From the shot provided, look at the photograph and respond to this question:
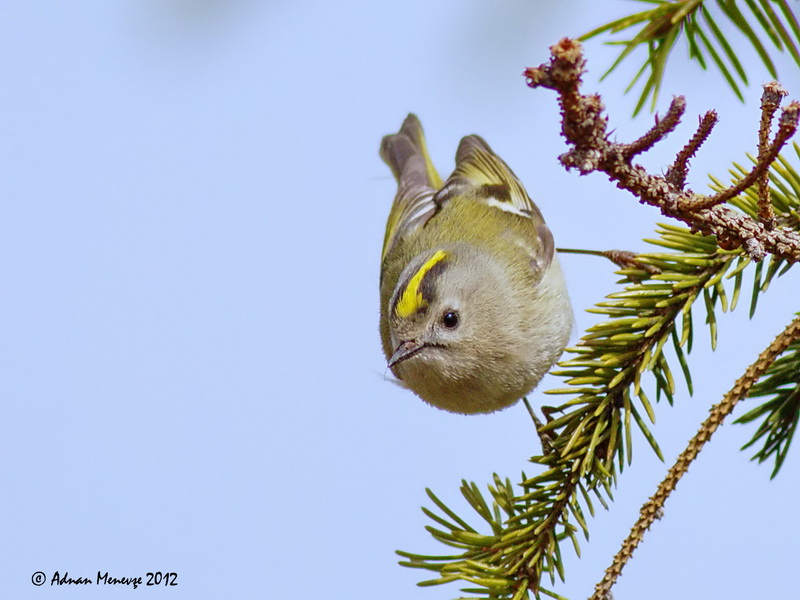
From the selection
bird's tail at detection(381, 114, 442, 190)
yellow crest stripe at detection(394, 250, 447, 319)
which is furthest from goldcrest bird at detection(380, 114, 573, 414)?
bird's tail at detection(381, 114, 442, 190)

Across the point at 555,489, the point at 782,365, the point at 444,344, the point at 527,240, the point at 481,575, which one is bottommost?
the point at 481,575

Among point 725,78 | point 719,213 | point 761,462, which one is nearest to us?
point 719,213

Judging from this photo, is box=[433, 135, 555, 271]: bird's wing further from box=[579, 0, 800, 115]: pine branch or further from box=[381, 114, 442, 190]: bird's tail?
A: box=[579, 0, 800, 115]: pine branch

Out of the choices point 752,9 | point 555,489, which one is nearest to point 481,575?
point 555,489

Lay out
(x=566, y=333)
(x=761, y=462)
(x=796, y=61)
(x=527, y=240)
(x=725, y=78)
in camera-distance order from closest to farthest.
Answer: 1. (x=796, y=61)
2. (x=725, y=78)
3. (x=761, y=462)
4. (x=566, y=333)
5. (x=527, y=240)

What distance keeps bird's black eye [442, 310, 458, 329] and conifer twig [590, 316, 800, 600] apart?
0.92 meters

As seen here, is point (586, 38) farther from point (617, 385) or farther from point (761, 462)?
point (761, 462)

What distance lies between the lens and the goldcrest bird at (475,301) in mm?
1820

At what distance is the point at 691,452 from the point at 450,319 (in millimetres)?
946

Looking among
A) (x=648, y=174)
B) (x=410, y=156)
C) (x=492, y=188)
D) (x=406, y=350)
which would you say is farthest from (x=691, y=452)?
(x=410, y=156)

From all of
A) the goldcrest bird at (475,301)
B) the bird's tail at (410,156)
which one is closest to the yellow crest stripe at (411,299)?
the goldcrest bird at (475,301)

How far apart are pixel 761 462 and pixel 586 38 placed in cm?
71

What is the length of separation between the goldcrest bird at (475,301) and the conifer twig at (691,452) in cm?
89

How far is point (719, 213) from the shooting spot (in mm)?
863
